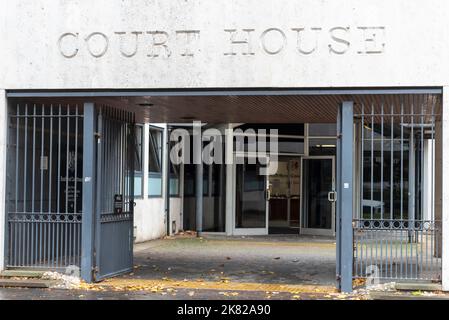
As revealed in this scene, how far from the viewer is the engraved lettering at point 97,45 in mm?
10109

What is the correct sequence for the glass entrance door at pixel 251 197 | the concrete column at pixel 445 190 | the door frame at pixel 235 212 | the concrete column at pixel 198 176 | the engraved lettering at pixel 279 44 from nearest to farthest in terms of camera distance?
1. the concrete column at pixel 445 190
2. the engraved lettering at pixel 279 44
3. the concrete column at pixel 198 176
4. the door frame at pixel 235 212
5. the glass entrance door at pixel 251 197

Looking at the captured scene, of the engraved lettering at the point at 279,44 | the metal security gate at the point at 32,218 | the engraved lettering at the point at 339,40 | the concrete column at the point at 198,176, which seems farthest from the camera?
the concrete column at the point at 198,176

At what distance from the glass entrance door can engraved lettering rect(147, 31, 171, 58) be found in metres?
9.77

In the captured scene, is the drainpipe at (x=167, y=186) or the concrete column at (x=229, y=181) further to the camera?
the concrete column at (x=229, y=181)

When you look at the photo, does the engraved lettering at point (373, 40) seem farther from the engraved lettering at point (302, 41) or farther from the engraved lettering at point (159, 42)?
the engraved lettering at point (159, 42)

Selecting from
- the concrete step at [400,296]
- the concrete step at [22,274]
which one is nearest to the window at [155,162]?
the concrete step at [22,274]

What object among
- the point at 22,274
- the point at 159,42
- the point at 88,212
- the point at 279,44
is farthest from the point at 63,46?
the point at 22,274

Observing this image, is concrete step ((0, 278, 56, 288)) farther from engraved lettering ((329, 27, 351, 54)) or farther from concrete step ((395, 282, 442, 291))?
engraved lettering ((329, 27, 351, 54))

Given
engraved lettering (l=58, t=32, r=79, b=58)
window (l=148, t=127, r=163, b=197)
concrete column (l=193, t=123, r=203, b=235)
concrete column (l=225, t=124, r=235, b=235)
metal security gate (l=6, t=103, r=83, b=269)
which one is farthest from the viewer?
concrete column (l=225, t=124, r=235, b=235)

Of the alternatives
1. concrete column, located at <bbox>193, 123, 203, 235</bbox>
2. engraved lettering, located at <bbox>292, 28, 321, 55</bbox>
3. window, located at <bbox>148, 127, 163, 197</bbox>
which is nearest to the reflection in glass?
concrete column, located at <bbox>193, 123, 203, 235</bbox>

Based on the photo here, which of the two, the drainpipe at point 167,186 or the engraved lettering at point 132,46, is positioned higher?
the engraved lettering at point 132,46

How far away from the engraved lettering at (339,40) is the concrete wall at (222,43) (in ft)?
0.05

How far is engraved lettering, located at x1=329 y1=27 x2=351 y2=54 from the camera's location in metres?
9.54
